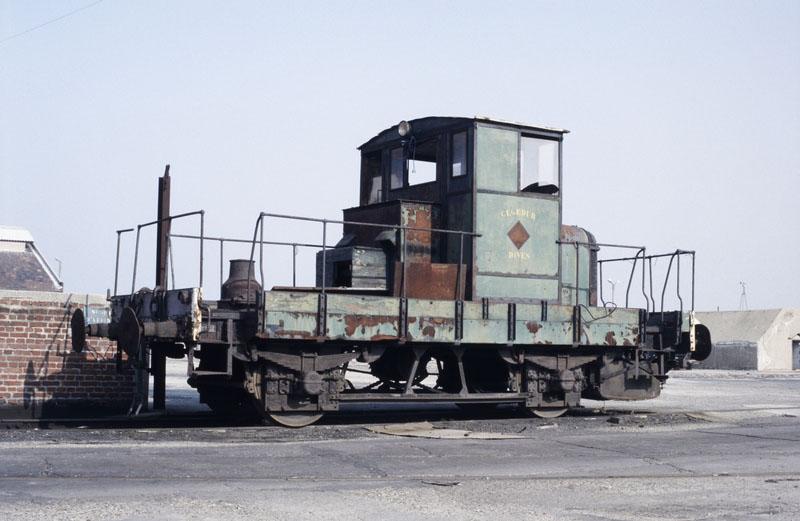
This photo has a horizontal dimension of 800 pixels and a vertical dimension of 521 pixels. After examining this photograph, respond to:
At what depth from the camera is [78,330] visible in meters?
12.5

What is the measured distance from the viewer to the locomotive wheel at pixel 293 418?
39.8 feet

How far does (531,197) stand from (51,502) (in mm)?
8743

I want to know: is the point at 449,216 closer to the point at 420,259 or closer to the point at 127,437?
the point at 420,259

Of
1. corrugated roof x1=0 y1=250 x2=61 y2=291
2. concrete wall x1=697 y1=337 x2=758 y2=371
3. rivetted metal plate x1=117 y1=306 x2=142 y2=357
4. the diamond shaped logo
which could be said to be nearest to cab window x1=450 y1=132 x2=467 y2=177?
the diamond shaped logo

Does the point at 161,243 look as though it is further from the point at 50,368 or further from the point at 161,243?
the point at 50,368

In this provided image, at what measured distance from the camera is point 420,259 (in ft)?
44.1

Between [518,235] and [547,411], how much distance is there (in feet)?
8.76

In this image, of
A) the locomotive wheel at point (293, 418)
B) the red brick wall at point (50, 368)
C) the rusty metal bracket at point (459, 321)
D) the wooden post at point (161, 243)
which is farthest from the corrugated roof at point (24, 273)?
the rusty metal bracket at point (459, 321)

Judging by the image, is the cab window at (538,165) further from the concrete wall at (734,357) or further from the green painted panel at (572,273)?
the concrete wall at (734,357)

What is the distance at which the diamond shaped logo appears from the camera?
44.7ft

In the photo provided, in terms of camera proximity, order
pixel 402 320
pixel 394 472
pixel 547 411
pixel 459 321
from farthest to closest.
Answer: pixel 547 411 < pixel 459 321 < pixel 402 320 < pixel 394 472

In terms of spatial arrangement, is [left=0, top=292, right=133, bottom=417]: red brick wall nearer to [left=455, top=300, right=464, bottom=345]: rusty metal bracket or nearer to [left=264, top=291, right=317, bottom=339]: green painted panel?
[left=264, top=291, right=317, bottom=339]: green painted panel

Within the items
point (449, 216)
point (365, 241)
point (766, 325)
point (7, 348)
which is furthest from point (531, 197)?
point (766, 325)

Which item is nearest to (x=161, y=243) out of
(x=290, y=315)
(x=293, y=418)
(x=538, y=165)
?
(x=290, y=315)
